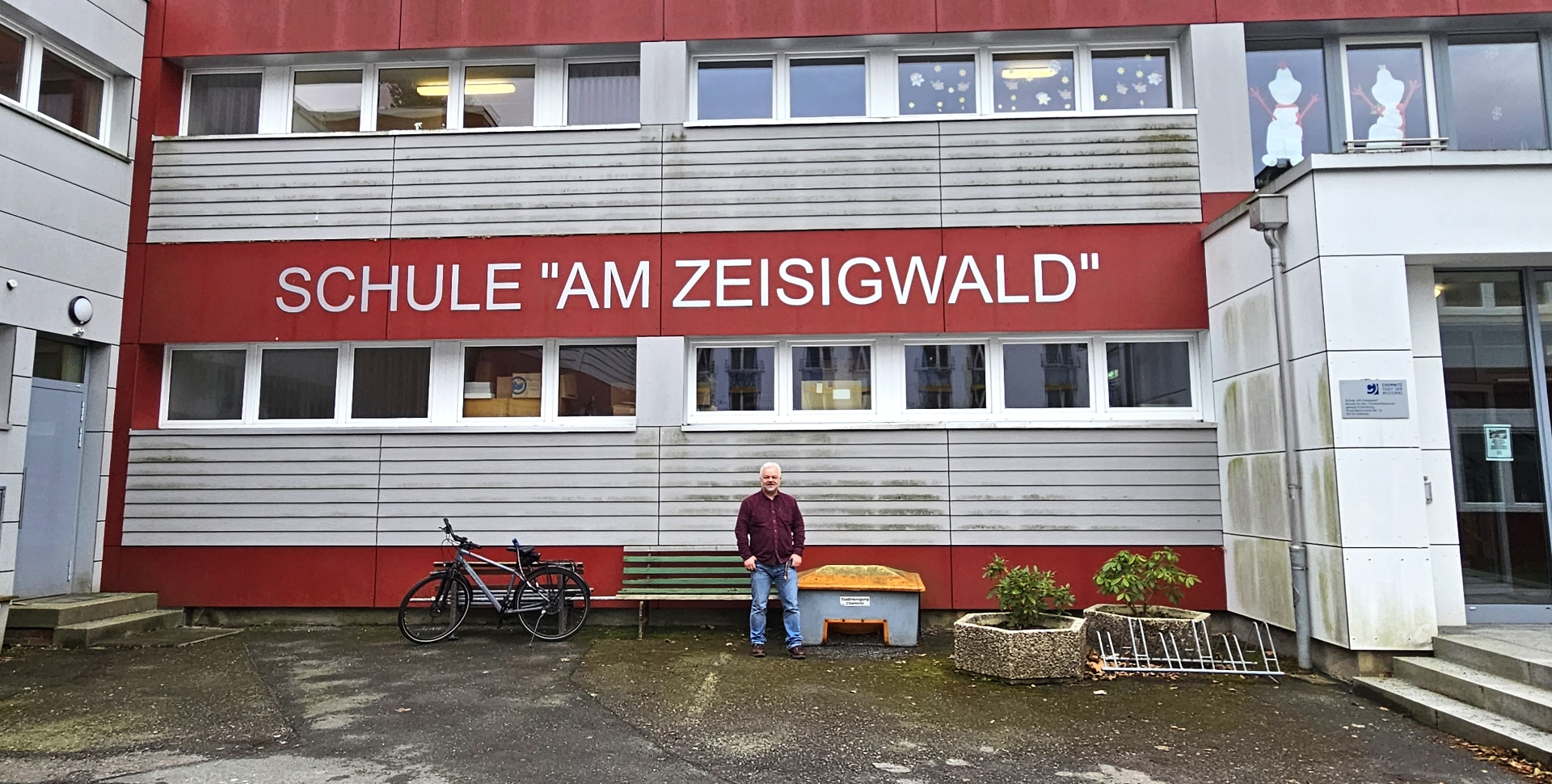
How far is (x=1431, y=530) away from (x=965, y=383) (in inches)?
154

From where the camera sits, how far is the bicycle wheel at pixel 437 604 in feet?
26.6

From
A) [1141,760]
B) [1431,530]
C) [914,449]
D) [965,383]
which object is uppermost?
[965,383]

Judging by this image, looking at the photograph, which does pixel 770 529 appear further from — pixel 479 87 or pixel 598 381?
pixel 479 87

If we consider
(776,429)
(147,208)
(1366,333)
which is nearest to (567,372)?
(776,429)

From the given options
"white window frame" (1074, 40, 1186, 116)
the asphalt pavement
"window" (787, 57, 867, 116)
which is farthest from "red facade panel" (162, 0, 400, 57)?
"white window frame" (1074, 40, 1186, 116)

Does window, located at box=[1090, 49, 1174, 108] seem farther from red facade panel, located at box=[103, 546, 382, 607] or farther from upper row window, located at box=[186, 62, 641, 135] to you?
red facade panel, located at box=[103, 546, 382, 607]

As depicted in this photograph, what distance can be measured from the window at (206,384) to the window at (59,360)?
754mm

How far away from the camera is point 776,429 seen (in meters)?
8.80

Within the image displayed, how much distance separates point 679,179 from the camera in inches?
364

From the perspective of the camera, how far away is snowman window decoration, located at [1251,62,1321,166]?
8883mm

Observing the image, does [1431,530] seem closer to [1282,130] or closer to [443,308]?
[1282,130]

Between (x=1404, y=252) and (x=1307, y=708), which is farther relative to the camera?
(x=1404, y=252)

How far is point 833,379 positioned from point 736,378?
0.98 m

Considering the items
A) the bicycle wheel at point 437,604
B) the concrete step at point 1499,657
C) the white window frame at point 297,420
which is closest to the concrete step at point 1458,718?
the concrete step at point 1499,657
